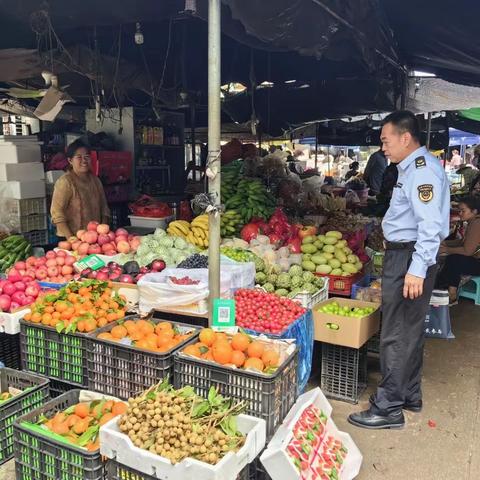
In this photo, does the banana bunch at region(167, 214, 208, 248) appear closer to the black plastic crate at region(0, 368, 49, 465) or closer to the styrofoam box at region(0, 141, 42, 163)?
the black plastic crate at region(0, 368, 49, 465)

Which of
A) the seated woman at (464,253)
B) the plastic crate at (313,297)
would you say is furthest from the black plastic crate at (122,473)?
the seated woman at (464,253)

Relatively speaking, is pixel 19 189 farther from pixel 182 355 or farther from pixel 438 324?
pixel 438 324

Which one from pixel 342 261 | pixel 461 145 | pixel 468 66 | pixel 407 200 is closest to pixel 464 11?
pixel 468 66

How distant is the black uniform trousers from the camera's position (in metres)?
3.35

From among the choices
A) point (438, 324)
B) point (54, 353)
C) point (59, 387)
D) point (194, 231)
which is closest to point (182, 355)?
point (54, 353)

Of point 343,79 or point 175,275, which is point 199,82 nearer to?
point 343,79

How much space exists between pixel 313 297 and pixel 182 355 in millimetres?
1733

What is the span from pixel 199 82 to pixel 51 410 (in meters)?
5.68

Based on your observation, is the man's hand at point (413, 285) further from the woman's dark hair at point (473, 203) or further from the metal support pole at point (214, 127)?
the woman's dark hair at point (473, 203)

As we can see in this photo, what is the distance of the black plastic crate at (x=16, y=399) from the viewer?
294cm

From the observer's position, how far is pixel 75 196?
536 centimetres

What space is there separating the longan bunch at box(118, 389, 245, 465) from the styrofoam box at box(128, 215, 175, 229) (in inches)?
144

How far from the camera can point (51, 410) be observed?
2801 mm

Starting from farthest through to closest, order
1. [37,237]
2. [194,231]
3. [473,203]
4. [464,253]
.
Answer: [37,237]
[464,253]
[473,203]
[194,231]
